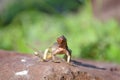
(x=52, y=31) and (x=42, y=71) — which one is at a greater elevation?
(x=52, y=31)

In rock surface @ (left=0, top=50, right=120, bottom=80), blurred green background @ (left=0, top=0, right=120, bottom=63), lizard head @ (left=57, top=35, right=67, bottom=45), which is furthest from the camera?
blurred green background @ (left=0, top=0, right=120, bottom=63)

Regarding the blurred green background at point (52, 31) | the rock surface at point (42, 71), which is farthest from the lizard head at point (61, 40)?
the blurred green background at point (52, 31)

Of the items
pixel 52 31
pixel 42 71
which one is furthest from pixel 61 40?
pixel 52 31

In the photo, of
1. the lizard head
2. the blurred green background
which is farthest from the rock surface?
the blurred green background

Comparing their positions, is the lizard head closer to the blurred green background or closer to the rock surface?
the rock surface

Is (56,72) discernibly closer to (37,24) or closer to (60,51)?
(60,51)

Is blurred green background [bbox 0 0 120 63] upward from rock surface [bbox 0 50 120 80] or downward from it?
upward

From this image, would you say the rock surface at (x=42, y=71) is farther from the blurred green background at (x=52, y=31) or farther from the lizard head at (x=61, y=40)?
the blurred green background at (x=52, y=31)

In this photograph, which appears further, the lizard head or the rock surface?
the lizard head

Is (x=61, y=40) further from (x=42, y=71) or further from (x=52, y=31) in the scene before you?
(x=52, y=31)
